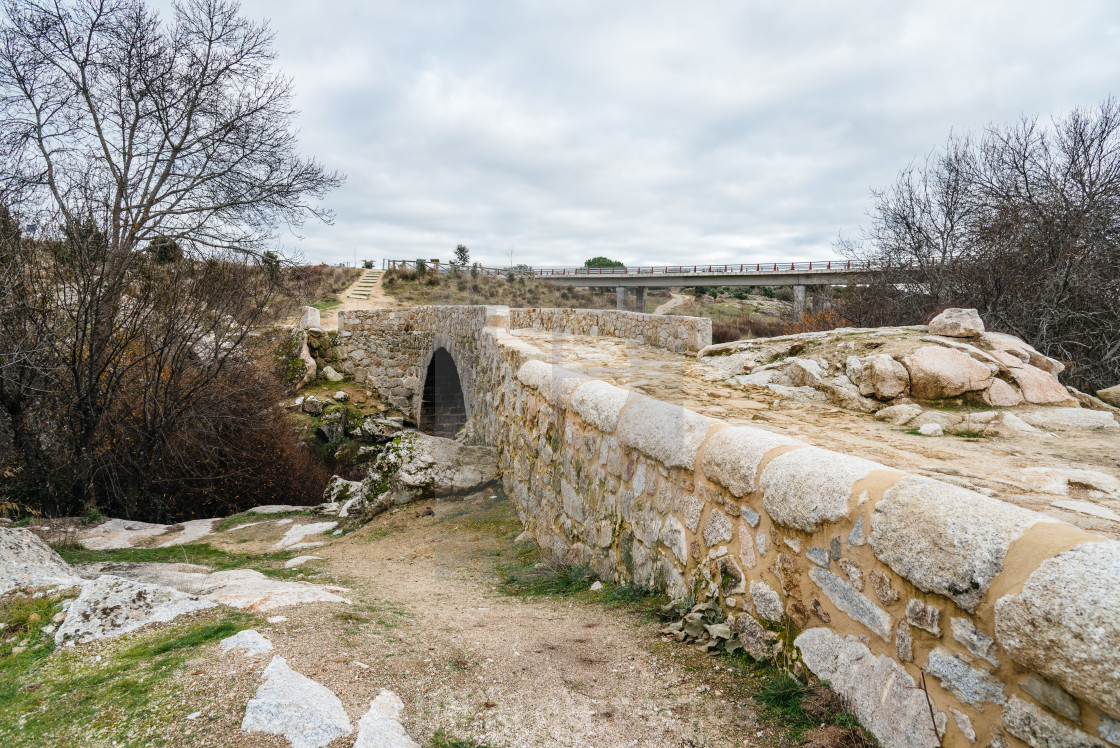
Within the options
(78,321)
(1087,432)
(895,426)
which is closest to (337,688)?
(895,426)

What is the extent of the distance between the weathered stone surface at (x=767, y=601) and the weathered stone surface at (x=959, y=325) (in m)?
4.26

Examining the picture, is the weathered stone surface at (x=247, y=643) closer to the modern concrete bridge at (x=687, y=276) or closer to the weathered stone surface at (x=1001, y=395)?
the weathered stone surface at (x=1001, y=395)

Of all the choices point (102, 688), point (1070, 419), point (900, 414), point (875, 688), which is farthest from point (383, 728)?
point (1070, 419)

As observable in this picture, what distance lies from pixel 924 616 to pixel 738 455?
3.04 feet

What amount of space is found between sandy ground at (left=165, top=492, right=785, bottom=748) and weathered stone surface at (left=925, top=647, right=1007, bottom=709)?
0.52 meters

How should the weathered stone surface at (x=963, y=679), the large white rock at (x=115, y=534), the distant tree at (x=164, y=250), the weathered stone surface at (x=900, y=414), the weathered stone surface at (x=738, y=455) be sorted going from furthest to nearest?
the distant tree at (x=164, y=250) < the large white rock at (x=115, y=534) < the weathered stone surface at (x=900, y=414) < the weathered stone surface at (x=738, y=455) < the weathered stone surface at (x=963, y=679)

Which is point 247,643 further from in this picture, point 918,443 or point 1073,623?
point 918,443

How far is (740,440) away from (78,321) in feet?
24.3

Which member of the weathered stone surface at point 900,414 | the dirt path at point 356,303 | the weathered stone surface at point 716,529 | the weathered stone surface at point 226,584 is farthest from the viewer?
the dirt path at point 356,303

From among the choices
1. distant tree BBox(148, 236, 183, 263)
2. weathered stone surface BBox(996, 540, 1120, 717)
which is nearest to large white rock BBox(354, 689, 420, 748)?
weathered stone surface BBox(996, 540, 1120, 717)

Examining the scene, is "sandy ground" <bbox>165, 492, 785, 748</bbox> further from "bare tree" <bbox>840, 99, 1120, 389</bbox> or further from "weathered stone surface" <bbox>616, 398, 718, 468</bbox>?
"bare tree" <bbox>840, 99, 1120, 389</bbox>

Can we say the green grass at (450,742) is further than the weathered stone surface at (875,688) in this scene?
Yes

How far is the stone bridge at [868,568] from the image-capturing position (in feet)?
3.91

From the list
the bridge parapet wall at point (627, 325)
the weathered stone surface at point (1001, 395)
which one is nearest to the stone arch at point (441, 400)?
the bridge parapet wall at point (627, 325)
